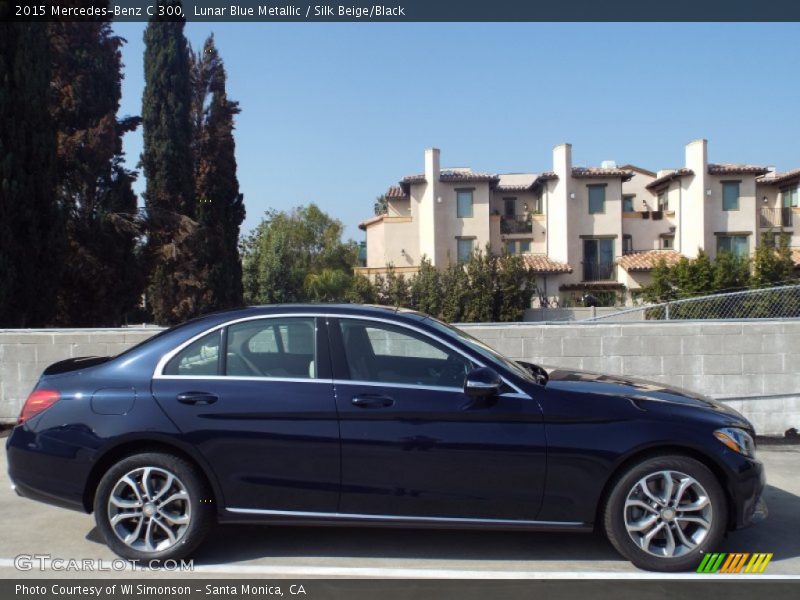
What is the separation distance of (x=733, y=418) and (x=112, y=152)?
638 inches

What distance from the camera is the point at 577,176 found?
40.8 m

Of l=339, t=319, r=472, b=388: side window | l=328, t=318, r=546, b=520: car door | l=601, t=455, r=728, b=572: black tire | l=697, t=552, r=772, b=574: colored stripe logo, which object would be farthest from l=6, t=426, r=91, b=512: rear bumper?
l=697, t=552, r=772, b=574: colored stripe logo

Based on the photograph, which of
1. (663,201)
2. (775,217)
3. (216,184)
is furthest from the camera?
(663,201)

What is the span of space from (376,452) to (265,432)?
2.29 feet

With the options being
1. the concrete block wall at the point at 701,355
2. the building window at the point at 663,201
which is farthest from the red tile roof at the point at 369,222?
the concrete block wall at the point at 701,355

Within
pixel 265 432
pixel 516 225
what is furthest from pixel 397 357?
pixel 516 225

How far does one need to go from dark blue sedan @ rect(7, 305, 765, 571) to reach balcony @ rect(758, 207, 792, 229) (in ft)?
138

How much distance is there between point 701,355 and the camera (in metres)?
8.05

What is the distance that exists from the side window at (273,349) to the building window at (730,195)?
135 ft

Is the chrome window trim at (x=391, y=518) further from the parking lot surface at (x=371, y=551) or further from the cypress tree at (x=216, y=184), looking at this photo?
the cypress tree at (x=216, y=184)

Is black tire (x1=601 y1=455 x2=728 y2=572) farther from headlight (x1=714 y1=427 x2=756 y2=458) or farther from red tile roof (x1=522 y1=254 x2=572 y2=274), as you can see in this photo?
red tile roof (x1=522 y1=254 x2=572 y2=274)

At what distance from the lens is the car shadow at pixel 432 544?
4648 millimetres

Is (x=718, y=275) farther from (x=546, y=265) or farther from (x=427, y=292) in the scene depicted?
(x=427, y=292)

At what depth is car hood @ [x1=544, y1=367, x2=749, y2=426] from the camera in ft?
15.0
